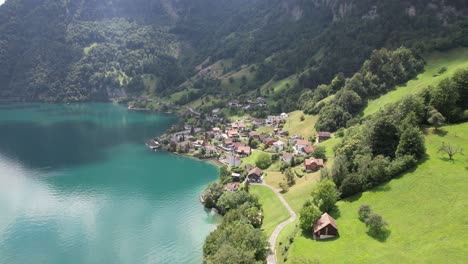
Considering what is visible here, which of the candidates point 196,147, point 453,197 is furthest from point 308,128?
point 453,197

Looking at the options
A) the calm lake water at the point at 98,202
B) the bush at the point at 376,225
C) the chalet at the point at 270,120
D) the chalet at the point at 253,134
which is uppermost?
the chalet at the point at 270,120

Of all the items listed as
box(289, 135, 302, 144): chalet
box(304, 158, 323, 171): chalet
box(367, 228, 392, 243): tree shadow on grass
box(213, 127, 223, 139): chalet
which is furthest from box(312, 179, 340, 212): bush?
box(213, 127, 223, 139): chalet

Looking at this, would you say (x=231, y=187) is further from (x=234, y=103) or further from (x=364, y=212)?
(x=234, y=103)

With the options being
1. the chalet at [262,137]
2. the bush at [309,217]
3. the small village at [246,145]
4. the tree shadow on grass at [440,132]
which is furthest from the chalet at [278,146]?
the bush at [309,217]

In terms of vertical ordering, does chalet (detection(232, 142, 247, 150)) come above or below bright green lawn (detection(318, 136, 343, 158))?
below

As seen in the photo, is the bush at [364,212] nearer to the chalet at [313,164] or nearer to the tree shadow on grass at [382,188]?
the tree shadow on grass at [382,188]

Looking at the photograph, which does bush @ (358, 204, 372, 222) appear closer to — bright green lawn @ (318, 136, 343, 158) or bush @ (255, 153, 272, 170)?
bright green lawn @ (318, 136, 343, 158)
